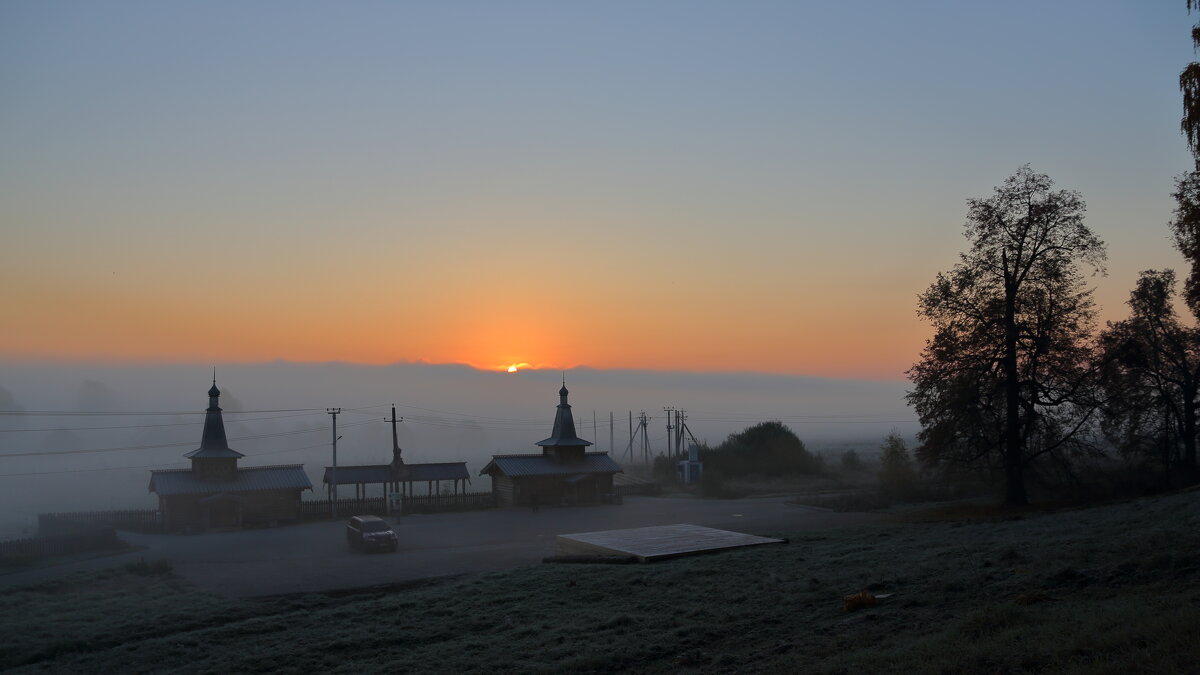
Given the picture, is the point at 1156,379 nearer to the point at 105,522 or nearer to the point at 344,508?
the point at 344,508

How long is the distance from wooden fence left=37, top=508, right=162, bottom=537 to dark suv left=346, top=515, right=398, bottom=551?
16.9 meters

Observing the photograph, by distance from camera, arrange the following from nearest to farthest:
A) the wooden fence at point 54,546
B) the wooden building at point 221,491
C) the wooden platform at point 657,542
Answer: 1. the wooden platform at point 657,542
2. the wooden fence at point 54,546
3. the wooden building at point 221,491

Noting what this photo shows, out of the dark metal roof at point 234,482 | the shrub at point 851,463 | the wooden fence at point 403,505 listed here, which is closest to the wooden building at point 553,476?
the wooden fence at point 403,505

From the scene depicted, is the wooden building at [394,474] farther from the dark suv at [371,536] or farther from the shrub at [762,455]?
the shrub at [762,455]

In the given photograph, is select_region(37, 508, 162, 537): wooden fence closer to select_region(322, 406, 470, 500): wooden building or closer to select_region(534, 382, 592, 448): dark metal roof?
select_region(322, 406, 470, 500): wooden building

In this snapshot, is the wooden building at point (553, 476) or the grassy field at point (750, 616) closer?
the grassy field at point (750, 616)

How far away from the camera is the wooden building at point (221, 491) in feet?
148

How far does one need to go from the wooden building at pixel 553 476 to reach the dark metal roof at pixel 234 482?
12045 millimetres

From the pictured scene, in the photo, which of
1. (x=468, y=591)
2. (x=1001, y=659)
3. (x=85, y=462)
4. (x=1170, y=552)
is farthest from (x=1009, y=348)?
(x=85, y=462)

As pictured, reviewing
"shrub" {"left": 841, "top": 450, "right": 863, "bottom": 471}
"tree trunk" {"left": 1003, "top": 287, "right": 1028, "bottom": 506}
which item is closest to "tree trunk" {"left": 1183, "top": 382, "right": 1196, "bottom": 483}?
"tree trunk" {"left": 1003, "top": 287, "right": 1028, "bottom": 506}

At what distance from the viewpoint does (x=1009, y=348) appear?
2967 centimetres

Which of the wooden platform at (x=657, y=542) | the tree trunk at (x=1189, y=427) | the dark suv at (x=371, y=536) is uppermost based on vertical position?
the tree trunk at (x=1189, y=427)

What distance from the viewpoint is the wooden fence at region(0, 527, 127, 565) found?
35.1m

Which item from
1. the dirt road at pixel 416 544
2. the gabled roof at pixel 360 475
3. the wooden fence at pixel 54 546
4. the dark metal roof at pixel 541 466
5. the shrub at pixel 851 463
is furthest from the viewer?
the shrub at pixel 851 463
